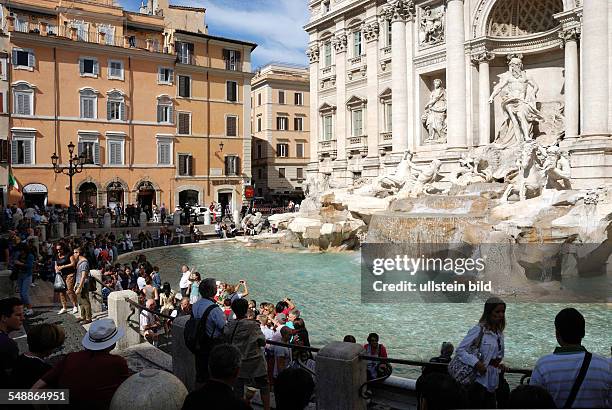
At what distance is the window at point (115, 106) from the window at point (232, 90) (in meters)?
8.08

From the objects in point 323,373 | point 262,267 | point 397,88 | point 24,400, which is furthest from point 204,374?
point 397,88

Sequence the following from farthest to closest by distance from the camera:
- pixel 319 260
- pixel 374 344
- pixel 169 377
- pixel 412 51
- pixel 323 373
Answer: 1. pixel 412 51
2. pixel 319 260
3. pixel 374 344
4. pixel 323 373
5. pixel 169 377

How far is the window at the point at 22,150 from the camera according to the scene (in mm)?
31922

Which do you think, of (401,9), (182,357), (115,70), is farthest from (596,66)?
(115,70)

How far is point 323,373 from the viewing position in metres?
5.13

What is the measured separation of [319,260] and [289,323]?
12.2 meters

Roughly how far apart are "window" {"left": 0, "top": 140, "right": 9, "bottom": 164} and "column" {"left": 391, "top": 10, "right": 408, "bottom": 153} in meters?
21.9

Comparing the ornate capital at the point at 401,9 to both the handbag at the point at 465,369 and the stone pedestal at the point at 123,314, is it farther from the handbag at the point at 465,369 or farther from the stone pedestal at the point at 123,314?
the handbag at the point at 465,369

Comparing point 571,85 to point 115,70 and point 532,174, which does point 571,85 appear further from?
point 115,70

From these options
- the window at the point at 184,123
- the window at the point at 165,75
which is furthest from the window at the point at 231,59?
the window at the point at 184,123

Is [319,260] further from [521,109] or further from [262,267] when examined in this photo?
[521,109]

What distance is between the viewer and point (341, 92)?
108 feet

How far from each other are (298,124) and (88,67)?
2245 cm

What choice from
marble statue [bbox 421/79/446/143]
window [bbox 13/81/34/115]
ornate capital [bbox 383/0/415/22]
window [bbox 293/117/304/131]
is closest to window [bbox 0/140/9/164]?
window [bbox 13/81/34/115]
